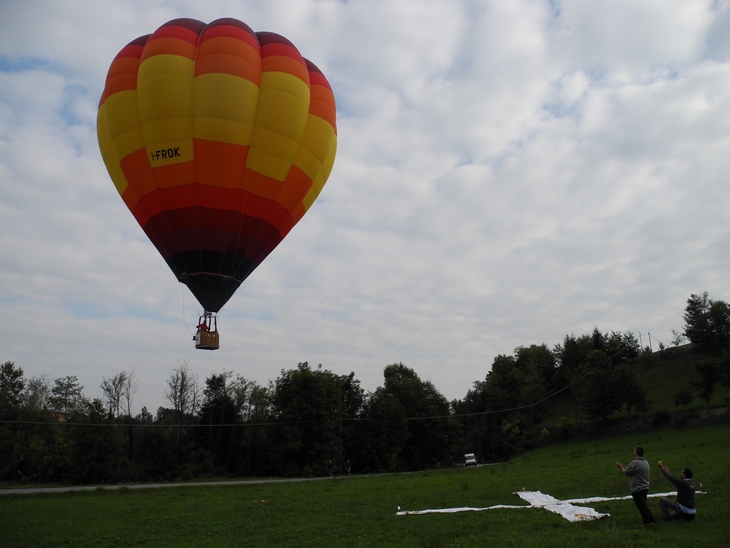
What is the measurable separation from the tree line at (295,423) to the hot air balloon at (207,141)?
101 ft

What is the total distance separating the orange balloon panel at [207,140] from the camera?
55.1 ft

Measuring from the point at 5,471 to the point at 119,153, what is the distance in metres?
44.2

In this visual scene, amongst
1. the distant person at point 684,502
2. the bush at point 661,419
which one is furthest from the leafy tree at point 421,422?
the distant person at point 684,502

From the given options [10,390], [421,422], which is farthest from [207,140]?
[10,390]

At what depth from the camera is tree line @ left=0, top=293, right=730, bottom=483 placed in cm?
4422

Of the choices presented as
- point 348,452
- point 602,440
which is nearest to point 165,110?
point 602,440

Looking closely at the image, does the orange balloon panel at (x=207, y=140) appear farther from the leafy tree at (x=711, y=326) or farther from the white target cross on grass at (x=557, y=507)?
the leafy tree at (x=711, y=326)

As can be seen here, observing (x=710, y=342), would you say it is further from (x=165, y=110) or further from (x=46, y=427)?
(x=46, y=427)

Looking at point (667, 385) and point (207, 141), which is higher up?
point (207, 141)

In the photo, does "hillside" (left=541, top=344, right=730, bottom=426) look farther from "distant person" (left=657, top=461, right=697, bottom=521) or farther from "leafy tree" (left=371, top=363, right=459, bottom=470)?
"distant person" (left=657, top=461, right=697, bottom=521)

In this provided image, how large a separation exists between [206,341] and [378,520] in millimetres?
8333

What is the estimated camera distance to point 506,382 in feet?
281

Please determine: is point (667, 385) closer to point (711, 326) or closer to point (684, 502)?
point (711, 326)

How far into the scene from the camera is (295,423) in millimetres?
49875
